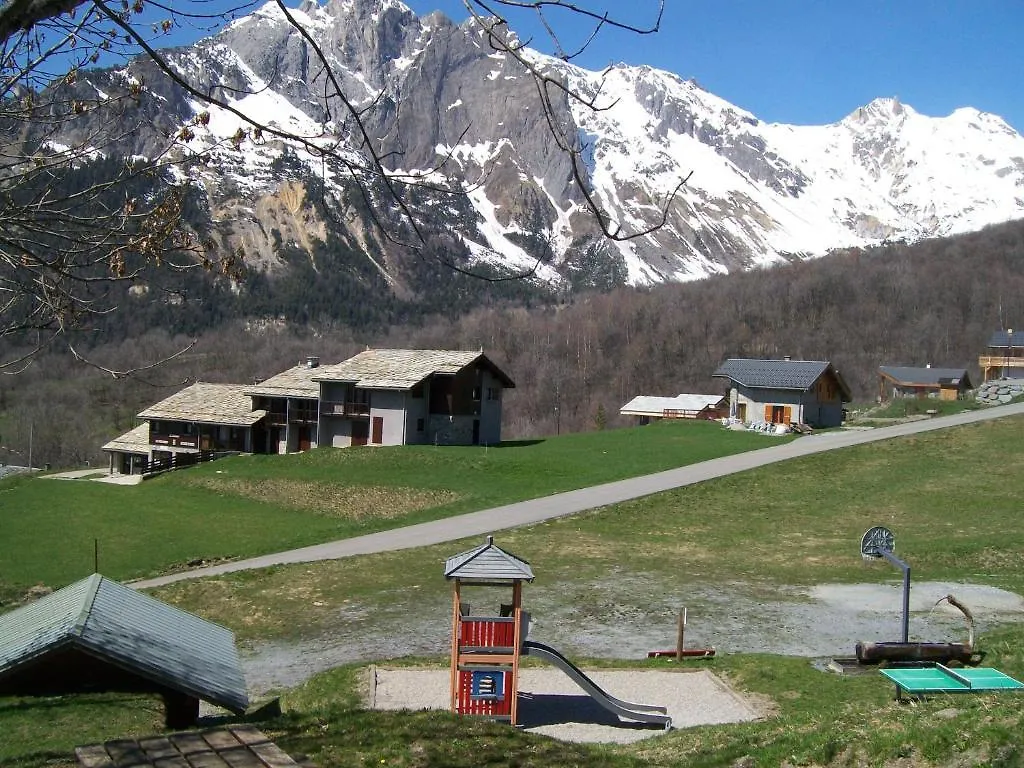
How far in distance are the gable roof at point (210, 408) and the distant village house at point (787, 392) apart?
1155 inches

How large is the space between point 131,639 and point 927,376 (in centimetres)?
7662

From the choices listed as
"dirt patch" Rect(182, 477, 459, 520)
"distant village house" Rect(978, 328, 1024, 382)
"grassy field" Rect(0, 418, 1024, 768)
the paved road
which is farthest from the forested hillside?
"grassy field" Rect(0, 418, 1024, 768)

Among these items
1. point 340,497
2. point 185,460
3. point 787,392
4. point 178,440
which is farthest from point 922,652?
point 178,440

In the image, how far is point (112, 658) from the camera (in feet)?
32.6

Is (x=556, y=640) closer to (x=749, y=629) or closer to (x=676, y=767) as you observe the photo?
(x=749, y=629)

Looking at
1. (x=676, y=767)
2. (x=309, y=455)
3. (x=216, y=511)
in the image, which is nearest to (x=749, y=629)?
(x=676, y=767)

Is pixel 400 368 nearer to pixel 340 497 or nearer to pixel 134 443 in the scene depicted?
pixel 340 497

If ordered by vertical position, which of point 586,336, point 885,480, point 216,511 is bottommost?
point 216,511

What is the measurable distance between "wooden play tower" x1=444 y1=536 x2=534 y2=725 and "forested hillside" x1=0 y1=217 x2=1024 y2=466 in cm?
8426

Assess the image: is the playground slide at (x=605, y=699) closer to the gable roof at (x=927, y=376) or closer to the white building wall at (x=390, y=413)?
the white building wall at (x=390, y=413)

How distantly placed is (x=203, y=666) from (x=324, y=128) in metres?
6.86

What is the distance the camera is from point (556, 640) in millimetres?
17891

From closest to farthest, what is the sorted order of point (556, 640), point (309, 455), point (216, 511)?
point (556, 640)
point (216, 511)
point (309, 455)

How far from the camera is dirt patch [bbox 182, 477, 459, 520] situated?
123 ft
